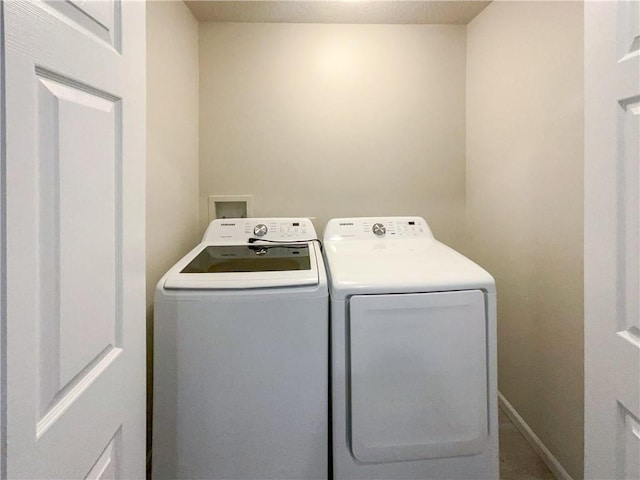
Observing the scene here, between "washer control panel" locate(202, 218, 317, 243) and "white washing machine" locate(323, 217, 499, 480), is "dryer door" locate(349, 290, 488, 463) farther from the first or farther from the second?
"washer control panel" locate(202, 218, 317, 243)

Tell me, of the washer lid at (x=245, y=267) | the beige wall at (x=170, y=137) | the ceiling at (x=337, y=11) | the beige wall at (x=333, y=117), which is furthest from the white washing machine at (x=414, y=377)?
the ceiling at (x=337, y=11)

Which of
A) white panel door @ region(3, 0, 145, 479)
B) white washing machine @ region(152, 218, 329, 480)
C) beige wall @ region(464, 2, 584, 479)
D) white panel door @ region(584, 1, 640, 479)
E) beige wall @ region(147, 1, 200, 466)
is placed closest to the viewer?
white panel door @ region(3, 0, 145, 479)

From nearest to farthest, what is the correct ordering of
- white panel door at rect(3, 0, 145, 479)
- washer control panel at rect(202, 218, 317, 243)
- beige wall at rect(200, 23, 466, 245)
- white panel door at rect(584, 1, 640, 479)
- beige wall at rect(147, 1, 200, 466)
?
white panel door at rect(3, 0, 145, 479), white panel door at rect(584, 1, 640, 479), beige wall at rect(147, 1, 200, 466), washer control panel at rect(202, 218, 317, 243), beige wall at rect(200, 23, 466, 245)

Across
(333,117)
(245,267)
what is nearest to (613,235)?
(245,267)

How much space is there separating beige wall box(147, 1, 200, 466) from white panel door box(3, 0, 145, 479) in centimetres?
75

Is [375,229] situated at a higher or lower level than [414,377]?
higher

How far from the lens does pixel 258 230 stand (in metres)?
1.89

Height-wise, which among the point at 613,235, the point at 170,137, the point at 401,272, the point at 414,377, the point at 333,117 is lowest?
the point at 414,377

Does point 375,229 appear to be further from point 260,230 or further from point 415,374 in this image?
point 415,374

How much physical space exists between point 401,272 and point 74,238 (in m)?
1.06

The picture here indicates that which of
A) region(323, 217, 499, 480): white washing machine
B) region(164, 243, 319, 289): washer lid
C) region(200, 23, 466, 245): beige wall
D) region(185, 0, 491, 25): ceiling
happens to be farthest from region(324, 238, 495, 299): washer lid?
region(185, 0, 491, 25): ceiling

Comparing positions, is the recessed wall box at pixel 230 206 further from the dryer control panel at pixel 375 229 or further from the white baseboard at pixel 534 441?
the white baseboard at pixel 534 441

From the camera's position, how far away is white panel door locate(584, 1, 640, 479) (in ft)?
2.27

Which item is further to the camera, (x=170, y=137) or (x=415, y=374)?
(x=170, y=137)
